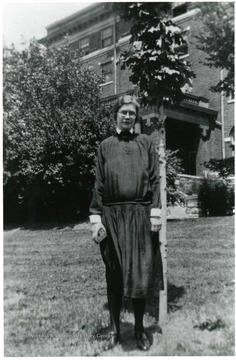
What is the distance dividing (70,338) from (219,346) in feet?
4.58

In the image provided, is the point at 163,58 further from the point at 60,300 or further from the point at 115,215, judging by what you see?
the point at 60,300

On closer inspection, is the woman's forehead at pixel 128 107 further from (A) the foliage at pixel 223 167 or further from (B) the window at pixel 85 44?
(B) the window at pixel 85 44

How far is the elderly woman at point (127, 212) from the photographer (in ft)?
11.6

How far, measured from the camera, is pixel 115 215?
3605 mm

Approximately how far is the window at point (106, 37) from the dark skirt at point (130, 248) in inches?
732

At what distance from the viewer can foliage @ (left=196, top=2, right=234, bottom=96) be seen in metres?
4.01

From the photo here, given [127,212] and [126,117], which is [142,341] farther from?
[126,117]

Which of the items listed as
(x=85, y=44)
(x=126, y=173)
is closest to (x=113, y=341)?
(x=126, y=173)

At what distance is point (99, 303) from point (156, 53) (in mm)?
2953

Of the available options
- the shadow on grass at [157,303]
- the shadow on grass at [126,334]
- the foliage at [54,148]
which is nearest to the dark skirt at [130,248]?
the shadow on grass at [126,334]

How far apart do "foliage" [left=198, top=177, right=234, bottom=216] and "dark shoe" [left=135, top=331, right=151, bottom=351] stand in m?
5.24

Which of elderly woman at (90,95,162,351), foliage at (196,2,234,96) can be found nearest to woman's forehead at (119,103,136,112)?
elderly woman at (90,95,162,351)

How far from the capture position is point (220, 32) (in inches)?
159

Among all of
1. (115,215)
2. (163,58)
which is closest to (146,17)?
(163,58)
